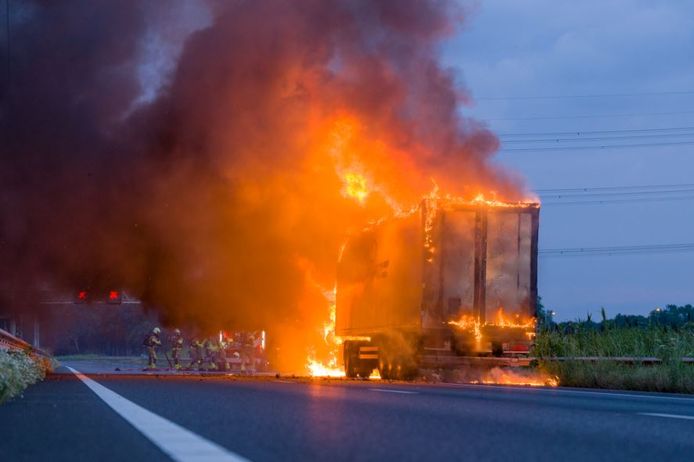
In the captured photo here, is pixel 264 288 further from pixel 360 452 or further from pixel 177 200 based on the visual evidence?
pixel 360 452

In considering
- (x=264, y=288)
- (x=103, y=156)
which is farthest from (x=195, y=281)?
(x=103, y=156)

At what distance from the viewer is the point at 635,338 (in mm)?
24547

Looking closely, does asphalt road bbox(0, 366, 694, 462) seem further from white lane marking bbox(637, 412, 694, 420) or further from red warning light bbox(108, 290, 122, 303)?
red warning light bbox(108, 290, 122, 303)

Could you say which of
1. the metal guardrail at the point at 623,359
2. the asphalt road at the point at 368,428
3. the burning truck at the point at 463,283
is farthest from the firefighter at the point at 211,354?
the asphalt road at the point at 368,428

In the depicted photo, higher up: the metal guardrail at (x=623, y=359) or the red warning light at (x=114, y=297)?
the red warning light at (x=114, y=297)

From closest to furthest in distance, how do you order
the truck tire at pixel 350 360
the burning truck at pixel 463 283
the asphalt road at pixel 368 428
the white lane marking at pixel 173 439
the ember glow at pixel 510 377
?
the white lane marking at pixel 173 439, the asphalt road at pixel 368 428, the burning truck at pixel 463 283, the ember glow at pixel 510 377, the truck tire at pixel 350 360

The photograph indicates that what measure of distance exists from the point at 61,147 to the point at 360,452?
3439 centimetres

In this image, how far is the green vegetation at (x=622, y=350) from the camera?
21578 millimetres

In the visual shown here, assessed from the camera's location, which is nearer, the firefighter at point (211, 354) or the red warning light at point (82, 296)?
the red warning light at point (82, 296)

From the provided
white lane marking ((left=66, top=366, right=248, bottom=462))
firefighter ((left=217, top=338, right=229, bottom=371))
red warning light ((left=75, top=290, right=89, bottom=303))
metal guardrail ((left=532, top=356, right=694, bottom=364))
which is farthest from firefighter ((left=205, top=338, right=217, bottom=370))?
white lane marking ((left=66, top=366, right=248, bottom=462))

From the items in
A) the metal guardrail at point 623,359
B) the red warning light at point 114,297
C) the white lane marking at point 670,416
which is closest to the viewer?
the white lane marking at point 670,416

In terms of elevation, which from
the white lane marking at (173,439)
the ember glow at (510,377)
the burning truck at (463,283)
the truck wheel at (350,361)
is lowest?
the white lane marking at (173,439)

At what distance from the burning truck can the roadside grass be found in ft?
3.19

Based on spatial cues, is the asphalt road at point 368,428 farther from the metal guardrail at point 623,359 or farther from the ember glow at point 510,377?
the ember glow at point 510,377
